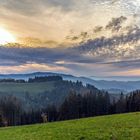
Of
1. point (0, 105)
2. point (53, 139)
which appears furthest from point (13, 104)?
point (53, 139)

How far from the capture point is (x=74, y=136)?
28.4m

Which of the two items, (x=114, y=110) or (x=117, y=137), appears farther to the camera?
(x=114, y=110)

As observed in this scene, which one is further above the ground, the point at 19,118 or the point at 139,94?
the point at 139,94

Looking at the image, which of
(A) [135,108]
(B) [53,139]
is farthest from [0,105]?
(B) [53,139]

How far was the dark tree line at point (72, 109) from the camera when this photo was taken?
138250 mm

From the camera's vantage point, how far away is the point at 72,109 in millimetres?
142500

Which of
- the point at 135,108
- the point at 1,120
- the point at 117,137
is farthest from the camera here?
the point at 135,108

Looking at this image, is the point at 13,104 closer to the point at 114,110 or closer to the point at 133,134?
the point at 114,110

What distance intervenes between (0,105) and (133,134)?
129 meters

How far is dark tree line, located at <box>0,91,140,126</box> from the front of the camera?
138250 mm

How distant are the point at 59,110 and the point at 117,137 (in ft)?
383

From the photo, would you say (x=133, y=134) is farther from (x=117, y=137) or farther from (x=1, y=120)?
(x=1, y=120)

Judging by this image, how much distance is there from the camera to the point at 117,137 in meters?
26.0

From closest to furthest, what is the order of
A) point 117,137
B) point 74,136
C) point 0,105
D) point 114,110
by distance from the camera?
point 117,137
point 74,136
point 114,110
point 0,105
